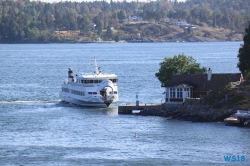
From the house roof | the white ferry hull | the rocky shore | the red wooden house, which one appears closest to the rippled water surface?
the white ferry hull

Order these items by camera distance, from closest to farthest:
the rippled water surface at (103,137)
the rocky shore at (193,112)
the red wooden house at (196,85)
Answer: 1. the rippled water surface at (103,137)
2. the rocky shore at (193,112)
3. the red wooden house at (196,85)

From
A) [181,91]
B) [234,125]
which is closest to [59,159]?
[234,125]

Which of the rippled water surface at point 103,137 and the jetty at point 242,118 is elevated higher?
the jetty at point 242,118

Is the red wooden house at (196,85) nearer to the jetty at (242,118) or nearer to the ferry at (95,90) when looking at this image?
the jetty at (242,118)

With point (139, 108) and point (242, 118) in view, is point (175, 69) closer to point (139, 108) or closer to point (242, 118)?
point (139, 108)

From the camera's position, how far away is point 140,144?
5828 cm

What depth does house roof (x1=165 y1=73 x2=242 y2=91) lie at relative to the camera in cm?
7300

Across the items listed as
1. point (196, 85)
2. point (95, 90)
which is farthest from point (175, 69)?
point (95, 90)

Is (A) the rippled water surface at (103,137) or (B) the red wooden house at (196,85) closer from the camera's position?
(A) the rippled water surface at (103,137)

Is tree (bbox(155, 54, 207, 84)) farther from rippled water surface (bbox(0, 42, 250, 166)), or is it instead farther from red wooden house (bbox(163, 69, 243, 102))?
rippled water surface (bbox(0, 42, 250, 166))

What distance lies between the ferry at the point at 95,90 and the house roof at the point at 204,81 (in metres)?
9.02

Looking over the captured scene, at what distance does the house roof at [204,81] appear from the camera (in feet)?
240

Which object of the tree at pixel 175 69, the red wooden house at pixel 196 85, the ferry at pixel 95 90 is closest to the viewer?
the red wooden house at pixel 196 85

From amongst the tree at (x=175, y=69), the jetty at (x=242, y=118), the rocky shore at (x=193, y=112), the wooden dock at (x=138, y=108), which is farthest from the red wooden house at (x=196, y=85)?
the jetty at (x=242, y=118)
